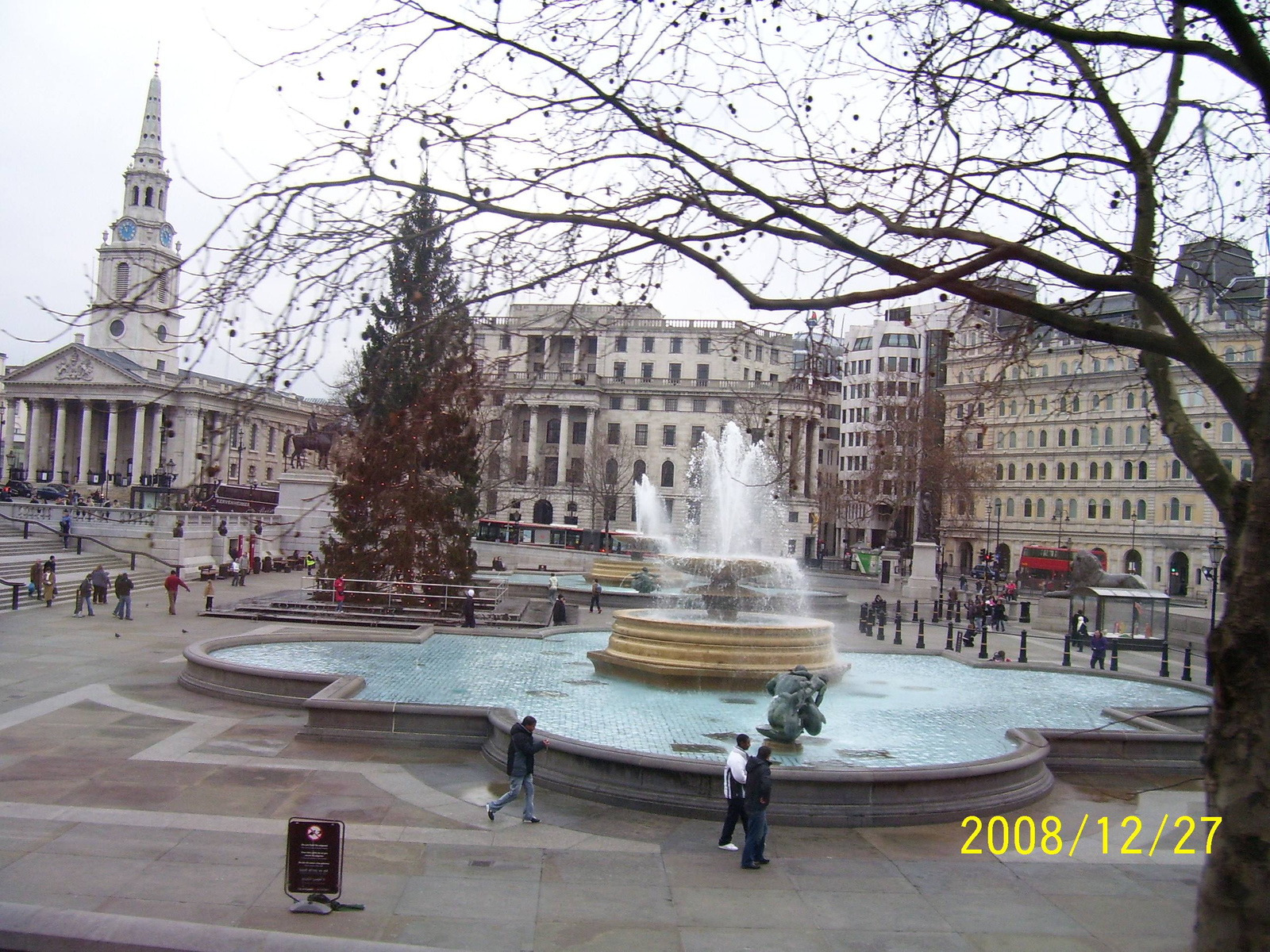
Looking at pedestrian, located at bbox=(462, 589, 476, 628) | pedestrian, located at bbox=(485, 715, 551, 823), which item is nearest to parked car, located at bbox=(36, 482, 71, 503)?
pedestrian, located at bbox=(462, 589, 476, 628)

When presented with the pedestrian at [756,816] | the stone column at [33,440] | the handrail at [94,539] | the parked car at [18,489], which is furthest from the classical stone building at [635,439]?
the pedestrian at [756,816]

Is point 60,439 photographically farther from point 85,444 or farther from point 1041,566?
point 1041,566

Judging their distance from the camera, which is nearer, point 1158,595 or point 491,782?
point 491,782

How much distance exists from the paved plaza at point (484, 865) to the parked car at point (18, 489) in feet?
176

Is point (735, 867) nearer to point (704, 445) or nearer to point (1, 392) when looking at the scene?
point (704, 445)

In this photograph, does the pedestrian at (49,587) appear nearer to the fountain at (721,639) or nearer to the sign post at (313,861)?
the fountain at (721,639)

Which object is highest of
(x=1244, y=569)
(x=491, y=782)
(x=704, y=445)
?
(x=704, y=445)

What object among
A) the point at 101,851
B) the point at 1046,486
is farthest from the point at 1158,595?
the point at 1046,486

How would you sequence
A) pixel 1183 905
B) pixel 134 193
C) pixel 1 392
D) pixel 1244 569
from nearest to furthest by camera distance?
pixel 1244 569 → pixel 1183 905 → pixel 1 392 → pixel 134 193

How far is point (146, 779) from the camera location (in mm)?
11594

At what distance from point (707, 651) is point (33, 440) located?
321 feet

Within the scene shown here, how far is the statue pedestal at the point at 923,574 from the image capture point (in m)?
53.5

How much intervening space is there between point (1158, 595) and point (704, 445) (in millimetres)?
54800
